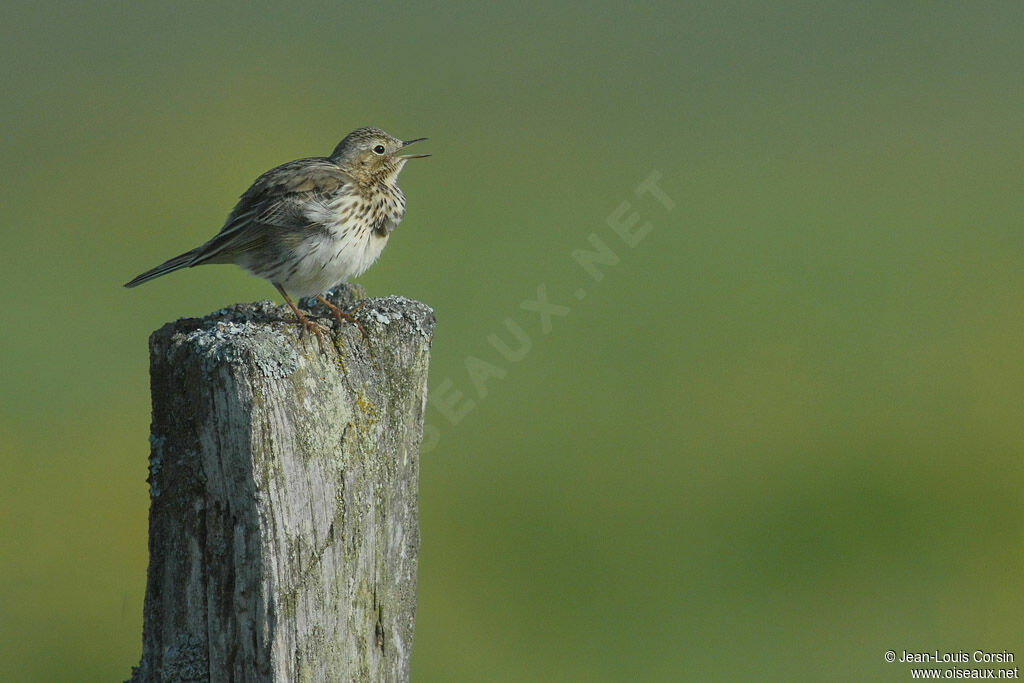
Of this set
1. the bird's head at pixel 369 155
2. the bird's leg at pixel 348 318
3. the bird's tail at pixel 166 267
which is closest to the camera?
the bird's leg at pixel 348 318

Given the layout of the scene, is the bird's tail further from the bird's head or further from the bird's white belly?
the bird's head

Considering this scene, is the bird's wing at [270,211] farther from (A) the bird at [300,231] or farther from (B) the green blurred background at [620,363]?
(B) the green blurred background at [620,363]

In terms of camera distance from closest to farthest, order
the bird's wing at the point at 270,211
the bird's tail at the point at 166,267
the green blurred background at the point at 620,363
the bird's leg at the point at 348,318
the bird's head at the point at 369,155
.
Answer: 1. the bird's leg at the point at 348,318
2. the bird's tail at the point at 166,267
3. the bird's wing at the point at 270,211
4. the bird's head at the point at 369,155
5. the green blurred background at the point at 620,363

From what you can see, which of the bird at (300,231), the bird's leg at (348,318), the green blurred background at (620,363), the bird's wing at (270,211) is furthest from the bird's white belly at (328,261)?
the green blurred background at (620,363)

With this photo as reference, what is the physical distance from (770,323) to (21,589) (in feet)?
31.8

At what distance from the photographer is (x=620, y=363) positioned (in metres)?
13.9

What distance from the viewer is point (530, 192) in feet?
70.0

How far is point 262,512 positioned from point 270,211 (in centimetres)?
296

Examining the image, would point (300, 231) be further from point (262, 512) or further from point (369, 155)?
point (262, 512)

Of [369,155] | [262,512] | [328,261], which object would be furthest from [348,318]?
[369,155]

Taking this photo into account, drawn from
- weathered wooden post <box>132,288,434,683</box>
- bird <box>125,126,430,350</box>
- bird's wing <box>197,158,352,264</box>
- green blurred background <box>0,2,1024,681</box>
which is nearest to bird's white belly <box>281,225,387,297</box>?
bird <box>125,126,430,350</box>

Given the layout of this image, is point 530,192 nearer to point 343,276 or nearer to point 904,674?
point 904,674

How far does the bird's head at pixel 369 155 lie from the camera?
675cm

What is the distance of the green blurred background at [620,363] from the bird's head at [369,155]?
4.44 metres
